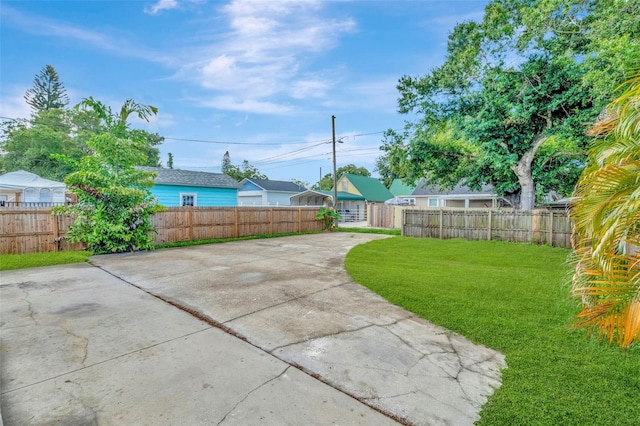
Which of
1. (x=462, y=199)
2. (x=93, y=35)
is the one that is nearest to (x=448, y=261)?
(x=93, y=35)

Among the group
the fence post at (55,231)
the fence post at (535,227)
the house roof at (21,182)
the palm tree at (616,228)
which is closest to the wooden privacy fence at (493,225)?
the fence post at (535,227)

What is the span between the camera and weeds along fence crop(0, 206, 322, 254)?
8070 mm

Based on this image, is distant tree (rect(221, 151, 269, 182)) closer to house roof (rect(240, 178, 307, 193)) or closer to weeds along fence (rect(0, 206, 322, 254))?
house roof (rect(240, 178, 307, 193))

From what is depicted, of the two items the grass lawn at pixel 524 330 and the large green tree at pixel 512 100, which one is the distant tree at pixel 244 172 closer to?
the large green tree at pixel 512 100

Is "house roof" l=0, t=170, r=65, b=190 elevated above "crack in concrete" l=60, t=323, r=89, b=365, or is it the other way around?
"house roof" l=0, t=170, r=65, b=190

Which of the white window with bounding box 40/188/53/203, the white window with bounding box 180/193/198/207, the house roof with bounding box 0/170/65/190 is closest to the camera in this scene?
the house roof with bounding box 0/170/65/190

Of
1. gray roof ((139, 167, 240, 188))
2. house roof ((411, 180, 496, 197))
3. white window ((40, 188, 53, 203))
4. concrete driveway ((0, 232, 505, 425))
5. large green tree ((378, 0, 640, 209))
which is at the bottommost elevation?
concrete driveway ((0, 232, 505, 425))

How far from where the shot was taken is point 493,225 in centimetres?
1142

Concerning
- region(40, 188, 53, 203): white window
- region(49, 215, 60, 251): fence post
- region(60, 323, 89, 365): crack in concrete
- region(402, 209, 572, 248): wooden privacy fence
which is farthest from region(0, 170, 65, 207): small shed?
region(402, 209, 572, 248): wooden privacy fence

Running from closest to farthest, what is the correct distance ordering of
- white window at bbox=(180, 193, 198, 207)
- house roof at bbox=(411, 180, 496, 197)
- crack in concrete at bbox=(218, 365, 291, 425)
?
crack in concrete at bbox=(218, 365, 291, 425)
white window at bbox=(180, 193, 198, 207)
house roof at bbox=(411, 180, 496, 197)

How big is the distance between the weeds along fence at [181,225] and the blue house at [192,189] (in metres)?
4.61

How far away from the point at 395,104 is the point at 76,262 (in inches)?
497

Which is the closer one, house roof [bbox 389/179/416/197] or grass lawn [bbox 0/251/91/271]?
grass lawn [bbox 0/251/91/271]

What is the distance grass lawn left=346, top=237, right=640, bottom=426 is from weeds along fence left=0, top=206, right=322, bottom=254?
7.13m
